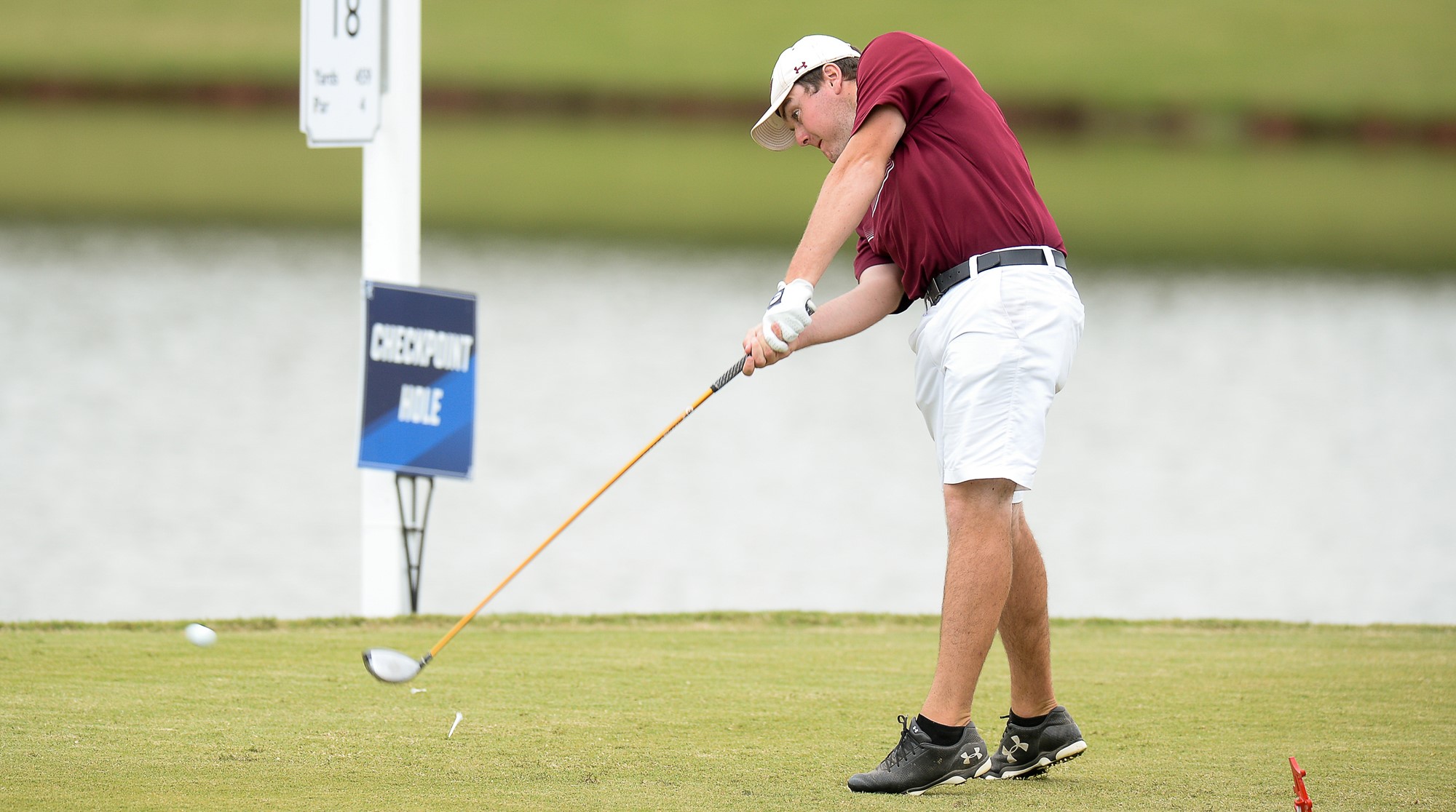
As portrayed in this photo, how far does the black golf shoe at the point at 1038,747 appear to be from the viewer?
3.10 meters

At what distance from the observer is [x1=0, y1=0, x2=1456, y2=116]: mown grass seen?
44875mm

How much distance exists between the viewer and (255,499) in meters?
9.61

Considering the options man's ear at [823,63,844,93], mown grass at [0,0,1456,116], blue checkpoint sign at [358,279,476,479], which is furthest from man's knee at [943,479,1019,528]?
mown grass at [0,0,1456,116]

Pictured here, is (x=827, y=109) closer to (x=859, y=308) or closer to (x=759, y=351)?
(x=859, y=308)

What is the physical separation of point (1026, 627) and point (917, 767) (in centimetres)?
39

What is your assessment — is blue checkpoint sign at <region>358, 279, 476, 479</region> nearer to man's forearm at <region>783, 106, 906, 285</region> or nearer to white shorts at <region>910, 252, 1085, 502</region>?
man's forearm at <region>783, 106, 906, 285</region>

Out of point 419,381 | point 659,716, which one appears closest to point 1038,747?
point 659,716

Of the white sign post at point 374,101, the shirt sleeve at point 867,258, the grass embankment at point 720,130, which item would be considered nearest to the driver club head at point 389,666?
the shirt sleeve at point 867,258

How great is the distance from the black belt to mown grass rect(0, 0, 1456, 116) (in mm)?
41237

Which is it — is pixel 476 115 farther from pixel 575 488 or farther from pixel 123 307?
pixel 575 488

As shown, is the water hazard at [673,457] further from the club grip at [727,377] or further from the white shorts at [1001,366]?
the white shorts at [1001,366]

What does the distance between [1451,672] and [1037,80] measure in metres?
45.4

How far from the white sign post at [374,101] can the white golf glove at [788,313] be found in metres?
2.70

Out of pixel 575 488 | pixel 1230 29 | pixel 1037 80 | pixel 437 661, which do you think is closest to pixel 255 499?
pixel 575 488
